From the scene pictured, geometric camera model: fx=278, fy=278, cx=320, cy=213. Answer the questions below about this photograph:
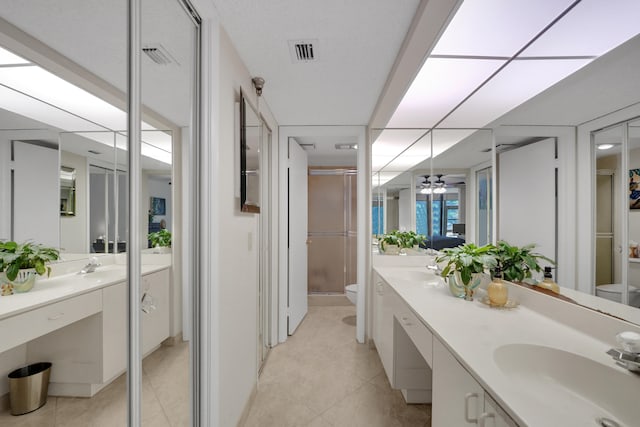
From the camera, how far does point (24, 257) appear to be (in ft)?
1.77

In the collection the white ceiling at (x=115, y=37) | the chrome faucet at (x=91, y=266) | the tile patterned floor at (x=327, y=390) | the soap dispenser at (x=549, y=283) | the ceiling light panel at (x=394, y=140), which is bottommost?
the tile patterned floor at (x=327, y=390)

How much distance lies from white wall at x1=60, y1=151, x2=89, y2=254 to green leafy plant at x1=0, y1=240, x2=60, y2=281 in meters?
0.04

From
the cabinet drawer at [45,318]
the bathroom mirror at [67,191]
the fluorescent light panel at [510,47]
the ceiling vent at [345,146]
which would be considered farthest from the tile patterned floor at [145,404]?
the ceiling vent at [345,146]

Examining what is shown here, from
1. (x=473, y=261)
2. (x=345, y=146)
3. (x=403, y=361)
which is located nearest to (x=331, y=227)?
(x=345, y=146)

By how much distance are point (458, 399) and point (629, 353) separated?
53 centimetres

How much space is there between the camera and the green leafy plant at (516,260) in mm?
1387

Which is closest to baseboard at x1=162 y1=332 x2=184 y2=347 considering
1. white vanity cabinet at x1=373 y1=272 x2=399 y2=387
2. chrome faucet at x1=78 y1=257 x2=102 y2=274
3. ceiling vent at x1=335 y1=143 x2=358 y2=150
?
chrome faucet at x1=78 y1=257 x2=102 y2=274

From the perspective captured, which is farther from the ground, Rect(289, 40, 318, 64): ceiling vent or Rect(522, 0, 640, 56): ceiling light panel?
Rect(289, 40, 318, 64): ceiling vent

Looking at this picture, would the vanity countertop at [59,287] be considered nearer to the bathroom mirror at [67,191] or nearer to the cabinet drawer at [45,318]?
the cabinet drawer at [45,318]

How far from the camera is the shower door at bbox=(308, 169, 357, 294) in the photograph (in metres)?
4.45

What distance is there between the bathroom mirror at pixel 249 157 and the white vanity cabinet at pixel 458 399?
1.29 m

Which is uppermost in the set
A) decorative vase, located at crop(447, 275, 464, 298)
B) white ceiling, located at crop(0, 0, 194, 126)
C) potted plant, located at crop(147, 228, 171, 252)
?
white ceiling, located at crop(0, 0, 194, 126)

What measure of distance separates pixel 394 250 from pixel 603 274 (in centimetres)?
187

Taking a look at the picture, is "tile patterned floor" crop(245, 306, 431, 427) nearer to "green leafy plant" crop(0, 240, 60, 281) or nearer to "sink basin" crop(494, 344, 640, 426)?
"sink basin" crop(494, 344, 640, 426)
